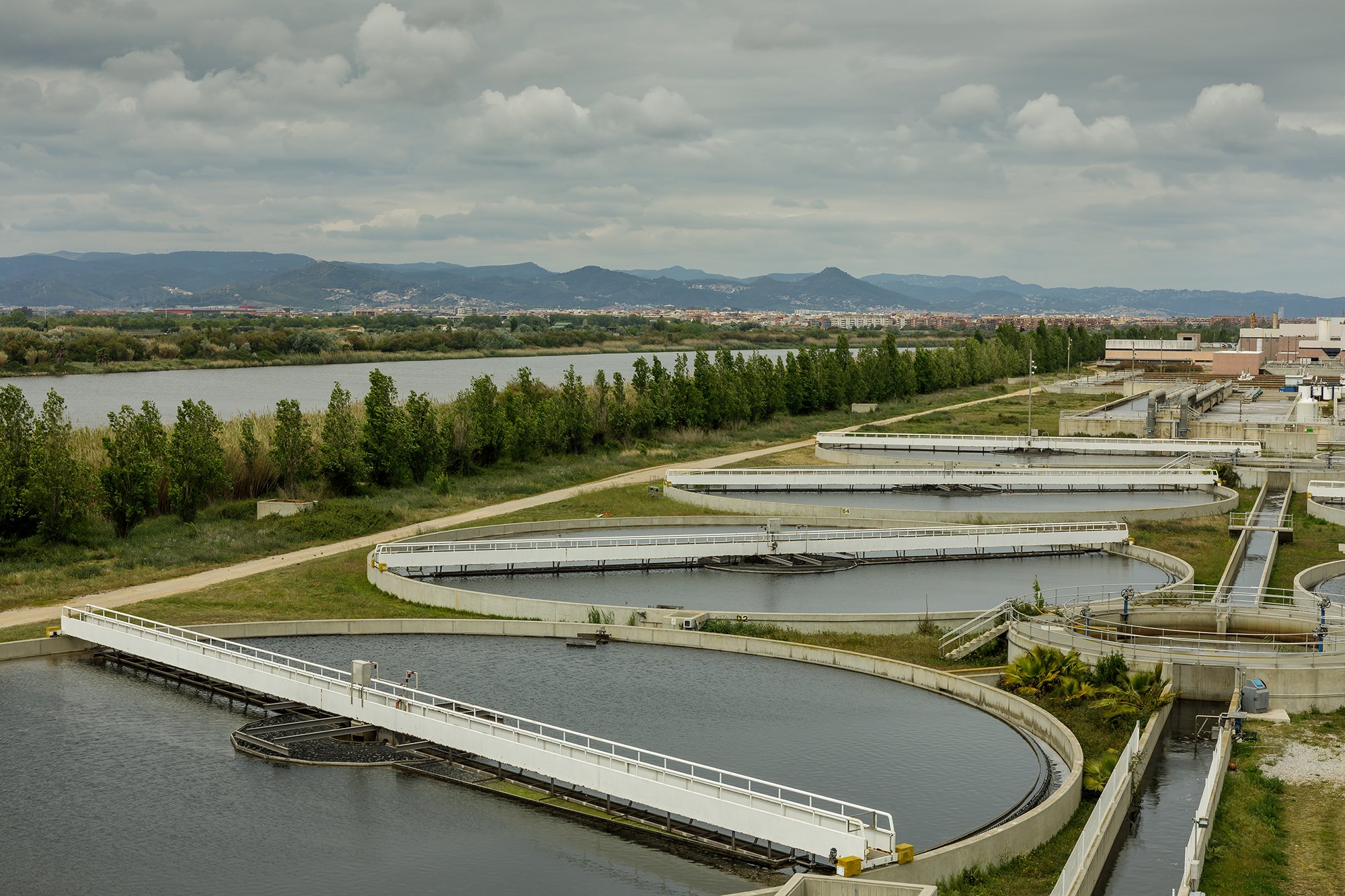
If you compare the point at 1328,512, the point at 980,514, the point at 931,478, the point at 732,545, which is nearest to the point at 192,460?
the point at 732,545

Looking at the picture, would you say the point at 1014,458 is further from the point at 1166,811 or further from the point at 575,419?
the point at 1166,811

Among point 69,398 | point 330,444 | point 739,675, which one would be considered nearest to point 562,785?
point 739,675

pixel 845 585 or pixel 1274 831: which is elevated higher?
pixel 845 585

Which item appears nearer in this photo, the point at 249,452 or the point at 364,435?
the point at 249,452

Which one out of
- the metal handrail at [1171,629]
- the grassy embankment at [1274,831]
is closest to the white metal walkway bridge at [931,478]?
the metal handrail at [1171,629]

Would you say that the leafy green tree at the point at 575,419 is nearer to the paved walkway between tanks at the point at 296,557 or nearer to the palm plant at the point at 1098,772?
the paved walkway between tanks at the point at 296,557

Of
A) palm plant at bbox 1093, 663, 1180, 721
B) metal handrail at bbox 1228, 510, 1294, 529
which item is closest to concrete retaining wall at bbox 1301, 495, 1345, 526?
metal handrail at bbox 1228, 510, 1294, 529

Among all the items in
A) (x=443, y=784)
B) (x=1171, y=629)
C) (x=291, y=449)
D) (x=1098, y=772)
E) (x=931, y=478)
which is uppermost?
(x=291, y=449)
